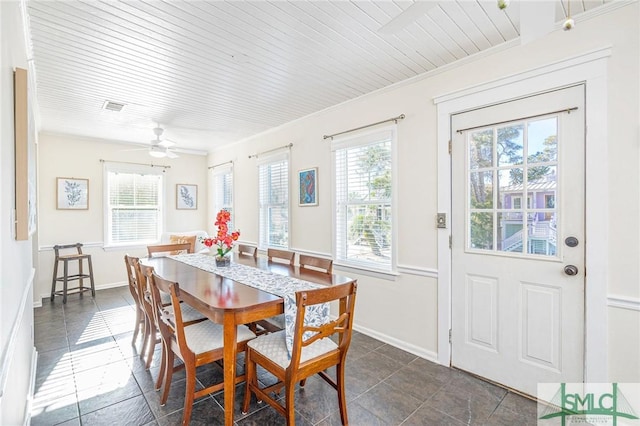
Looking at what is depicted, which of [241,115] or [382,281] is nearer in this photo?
[382,281]

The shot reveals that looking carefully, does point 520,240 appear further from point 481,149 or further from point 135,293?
point 135,293

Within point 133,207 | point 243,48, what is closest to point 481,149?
point 243,48

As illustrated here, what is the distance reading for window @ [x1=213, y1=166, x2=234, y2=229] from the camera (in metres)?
5.58

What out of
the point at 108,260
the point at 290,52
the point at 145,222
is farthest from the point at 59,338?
the point at 290,52

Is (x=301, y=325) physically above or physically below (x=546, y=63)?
below

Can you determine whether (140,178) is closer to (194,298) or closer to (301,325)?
(194,298)

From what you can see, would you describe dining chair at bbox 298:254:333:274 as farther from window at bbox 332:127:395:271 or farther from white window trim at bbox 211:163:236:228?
white window trim at bbox 211:163:236:228

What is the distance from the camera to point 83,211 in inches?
195

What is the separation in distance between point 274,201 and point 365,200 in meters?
1.72

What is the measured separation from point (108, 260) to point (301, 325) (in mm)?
4940

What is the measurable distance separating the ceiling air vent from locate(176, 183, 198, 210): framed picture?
245 cm

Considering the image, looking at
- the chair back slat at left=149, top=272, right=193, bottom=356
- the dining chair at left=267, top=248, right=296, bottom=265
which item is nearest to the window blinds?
the dining chair at left=267, top=248, right=296, bottom=265

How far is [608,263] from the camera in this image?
1.89 meters

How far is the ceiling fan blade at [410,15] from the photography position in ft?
4.25
